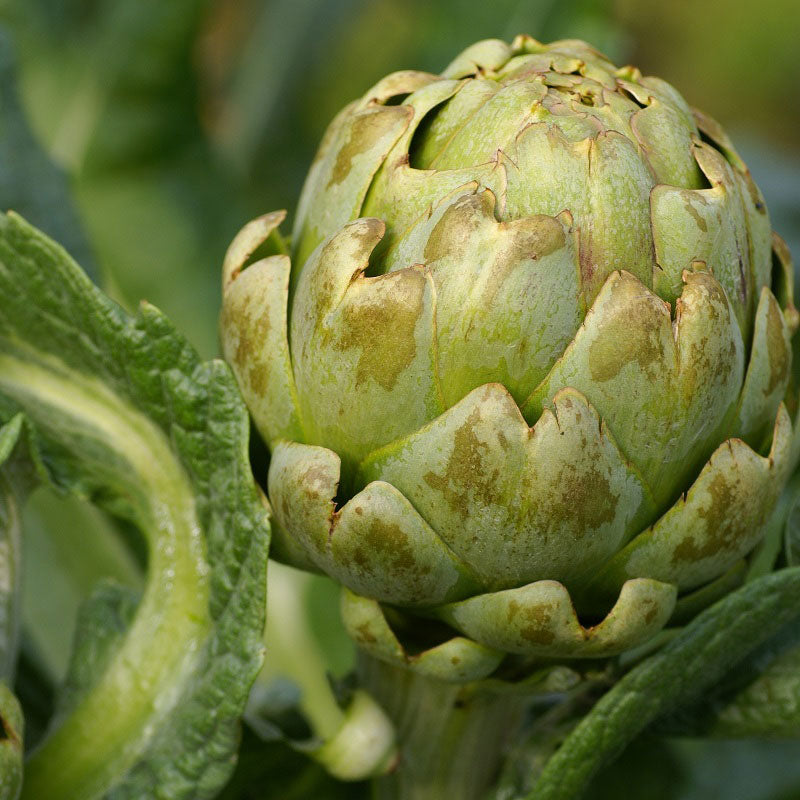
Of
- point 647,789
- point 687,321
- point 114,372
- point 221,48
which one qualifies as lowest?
point 647,789

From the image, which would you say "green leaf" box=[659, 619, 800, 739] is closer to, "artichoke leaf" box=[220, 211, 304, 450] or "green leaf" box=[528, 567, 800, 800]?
"green leaf" box=[528, 567, 800, 800]

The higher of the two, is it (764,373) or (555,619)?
(764,373)

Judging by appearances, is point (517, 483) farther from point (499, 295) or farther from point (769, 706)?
point (769, 706)

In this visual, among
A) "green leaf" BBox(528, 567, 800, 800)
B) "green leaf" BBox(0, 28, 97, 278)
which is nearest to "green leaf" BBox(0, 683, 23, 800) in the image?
"green leaf" BBox(528, 567, 800, 800)

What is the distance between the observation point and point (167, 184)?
3.34 feet

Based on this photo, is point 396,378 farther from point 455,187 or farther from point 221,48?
point 221,48

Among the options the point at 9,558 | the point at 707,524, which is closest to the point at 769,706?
the point at 707,524

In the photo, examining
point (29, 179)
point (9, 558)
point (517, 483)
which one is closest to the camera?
point (517, 483)

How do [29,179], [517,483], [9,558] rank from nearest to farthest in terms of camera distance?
1. [517,483]
2. [9,558]
3. [29,179]

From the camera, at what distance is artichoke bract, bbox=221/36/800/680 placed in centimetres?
45

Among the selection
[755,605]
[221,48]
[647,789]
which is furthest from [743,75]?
[755,605]

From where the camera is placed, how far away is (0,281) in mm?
562

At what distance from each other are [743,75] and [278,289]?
Answer: 1929mm

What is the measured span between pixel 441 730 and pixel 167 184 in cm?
61
